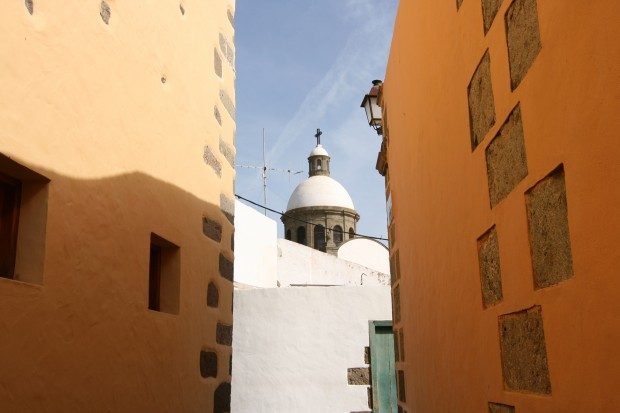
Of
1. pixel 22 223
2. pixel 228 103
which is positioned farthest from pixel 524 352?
pixel 228 103

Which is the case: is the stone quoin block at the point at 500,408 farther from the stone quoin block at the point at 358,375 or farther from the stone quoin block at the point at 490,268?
the stone quoin block at the point at 358,375

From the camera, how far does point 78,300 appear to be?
2439 mm

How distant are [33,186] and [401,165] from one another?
2398 mm

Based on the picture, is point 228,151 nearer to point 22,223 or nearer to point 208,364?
point 208,364

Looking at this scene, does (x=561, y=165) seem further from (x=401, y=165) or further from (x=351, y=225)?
(x=351, y=225)

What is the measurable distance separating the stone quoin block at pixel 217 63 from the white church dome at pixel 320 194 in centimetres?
2826

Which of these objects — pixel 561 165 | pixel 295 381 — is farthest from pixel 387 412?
pixel 561 165

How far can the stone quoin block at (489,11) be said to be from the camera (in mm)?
1840

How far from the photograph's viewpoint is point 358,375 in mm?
8711

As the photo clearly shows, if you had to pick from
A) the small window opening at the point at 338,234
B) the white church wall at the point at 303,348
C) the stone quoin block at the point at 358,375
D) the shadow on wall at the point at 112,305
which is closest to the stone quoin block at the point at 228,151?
the shadow on wall at the point at 112,305

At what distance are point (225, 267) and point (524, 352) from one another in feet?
9.23

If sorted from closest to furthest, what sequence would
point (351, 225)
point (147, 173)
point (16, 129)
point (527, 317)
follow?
point (527, 317), point (16, 129), point (147, 173), point (351, 225)

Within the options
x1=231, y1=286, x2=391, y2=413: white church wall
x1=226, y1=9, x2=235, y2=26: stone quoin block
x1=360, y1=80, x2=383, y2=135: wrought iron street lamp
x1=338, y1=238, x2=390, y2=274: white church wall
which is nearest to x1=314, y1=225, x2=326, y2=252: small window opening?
x1=338, y1=238, x2=390, y2=274: white church wall

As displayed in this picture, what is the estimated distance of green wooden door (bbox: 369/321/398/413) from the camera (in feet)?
28.2
